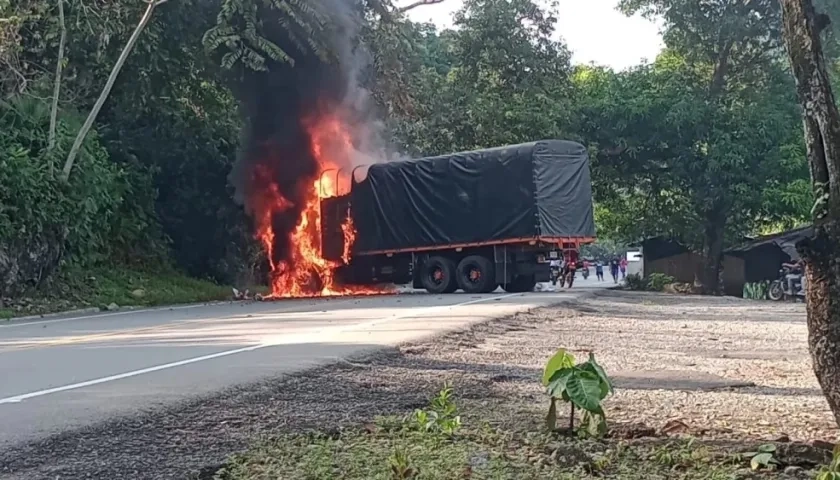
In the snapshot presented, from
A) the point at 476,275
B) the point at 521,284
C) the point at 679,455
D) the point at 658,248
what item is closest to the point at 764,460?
the point at 679,455

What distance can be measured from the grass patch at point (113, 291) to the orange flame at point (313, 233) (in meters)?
1.70

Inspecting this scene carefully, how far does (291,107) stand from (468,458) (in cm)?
2194

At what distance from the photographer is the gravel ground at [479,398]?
211 inches

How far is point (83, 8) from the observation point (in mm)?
21344

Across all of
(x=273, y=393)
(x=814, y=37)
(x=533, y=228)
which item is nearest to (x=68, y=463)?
(x=273, y=393)

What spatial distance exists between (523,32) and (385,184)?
10.4 metres

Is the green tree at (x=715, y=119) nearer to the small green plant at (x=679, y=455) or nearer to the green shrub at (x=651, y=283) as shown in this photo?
the green shrub at (x=651, y=283)

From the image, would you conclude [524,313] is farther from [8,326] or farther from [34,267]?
[34,267]

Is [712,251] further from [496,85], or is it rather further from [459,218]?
[459,218]

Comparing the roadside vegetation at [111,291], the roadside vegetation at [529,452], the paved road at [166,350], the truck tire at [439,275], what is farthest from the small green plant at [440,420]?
the truck tire at [439,275]

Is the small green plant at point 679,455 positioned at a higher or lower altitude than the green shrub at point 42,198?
lower

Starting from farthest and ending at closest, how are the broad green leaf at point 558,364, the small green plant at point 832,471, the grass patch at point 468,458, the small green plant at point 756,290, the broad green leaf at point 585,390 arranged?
1. the small green plant at point 756,290
2. the broad green leaf at point 558,364
3. the broad green leaf at point 585,390
4. the grass patch at point 468,458
5. the small green plant at point 832,471

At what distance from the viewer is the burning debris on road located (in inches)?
1022

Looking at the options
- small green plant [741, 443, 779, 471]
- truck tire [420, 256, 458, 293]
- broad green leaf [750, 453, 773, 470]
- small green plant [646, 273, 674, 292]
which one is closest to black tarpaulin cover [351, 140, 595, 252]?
truck tire [420, 256, 458, 293]
